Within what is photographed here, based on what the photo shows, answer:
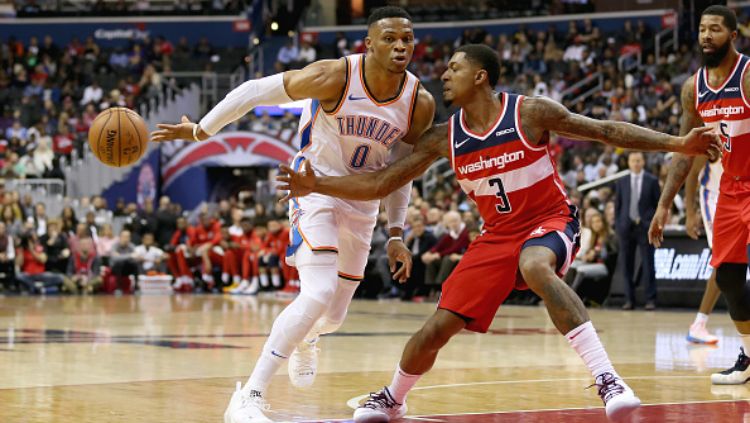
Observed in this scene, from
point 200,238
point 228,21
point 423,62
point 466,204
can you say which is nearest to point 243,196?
point 200,238

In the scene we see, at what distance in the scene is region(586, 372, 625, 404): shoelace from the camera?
5.26 meters

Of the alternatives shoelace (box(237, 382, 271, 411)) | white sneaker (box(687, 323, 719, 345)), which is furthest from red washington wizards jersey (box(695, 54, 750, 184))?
shoelace (box(237, 382, 271, 411))

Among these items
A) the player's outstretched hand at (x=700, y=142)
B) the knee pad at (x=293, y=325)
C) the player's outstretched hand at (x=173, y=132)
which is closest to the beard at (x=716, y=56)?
the player's outstretched hand at (x=700, y=142)

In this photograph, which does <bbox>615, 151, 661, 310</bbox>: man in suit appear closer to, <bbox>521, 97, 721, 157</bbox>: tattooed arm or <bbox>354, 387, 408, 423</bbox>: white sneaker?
<bbox>521, 97, 721, 157</bbox>: tattooed arm

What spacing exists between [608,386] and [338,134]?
6.74ft

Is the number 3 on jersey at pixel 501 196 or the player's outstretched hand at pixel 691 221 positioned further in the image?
the player's outstretched hand at pixel 691 221

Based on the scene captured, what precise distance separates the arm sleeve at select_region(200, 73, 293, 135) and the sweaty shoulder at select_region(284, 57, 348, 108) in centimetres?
6

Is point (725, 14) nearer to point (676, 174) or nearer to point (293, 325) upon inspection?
point (676, 174)

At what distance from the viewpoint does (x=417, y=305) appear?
55.4 feet

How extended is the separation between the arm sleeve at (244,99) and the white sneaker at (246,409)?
146cm

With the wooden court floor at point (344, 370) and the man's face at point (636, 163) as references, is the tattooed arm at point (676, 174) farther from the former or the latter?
the man's face at point (636, 163)

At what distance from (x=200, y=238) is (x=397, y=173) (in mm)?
15928

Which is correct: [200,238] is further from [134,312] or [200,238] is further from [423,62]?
[423,62]

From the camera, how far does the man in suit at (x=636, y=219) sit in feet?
49.7
